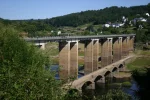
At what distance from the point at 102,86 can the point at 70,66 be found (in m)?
9.00

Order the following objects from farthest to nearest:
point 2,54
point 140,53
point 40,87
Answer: point 140,53
point 2,54
point 40,87

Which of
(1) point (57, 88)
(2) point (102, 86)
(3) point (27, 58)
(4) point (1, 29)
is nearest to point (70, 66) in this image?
(2) point (102, 86)

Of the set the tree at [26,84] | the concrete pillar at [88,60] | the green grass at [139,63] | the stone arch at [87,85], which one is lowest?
the stone arch at [87,85]

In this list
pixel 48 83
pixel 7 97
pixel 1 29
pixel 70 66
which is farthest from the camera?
pixel 70 66

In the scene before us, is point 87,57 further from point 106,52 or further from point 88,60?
point 106,52

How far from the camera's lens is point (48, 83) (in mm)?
16797

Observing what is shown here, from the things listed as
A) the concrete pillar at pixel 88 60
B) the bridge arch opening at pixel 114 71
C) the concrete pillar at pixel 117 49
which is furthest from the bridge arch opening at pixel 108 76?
the concrete pillar at pixel 117 49

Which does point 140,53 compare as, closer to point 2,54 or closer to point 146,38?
point 146,38

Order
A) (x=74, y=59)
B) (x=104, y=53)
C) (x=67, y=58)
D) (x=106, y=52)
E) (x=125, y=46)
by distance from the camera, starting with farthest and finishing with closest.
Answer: (x=125, y=46)
(x=106, y=52)
(x=104, y=53)
(x=74, y=59)
(x=67, y=58)

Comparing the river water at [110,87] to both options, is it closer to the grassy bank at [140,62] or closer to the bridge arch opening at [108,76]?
the bridge arch opening at [108,76]

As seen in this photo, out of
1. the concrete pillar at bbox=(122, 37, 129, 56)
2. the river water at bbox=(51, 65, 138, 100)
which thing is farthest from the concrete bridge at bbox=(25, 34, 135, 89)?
the concrete pillar at bbox=(122, 37, 129, 56)

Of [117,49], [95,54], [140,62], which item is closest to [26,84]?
[95,54]

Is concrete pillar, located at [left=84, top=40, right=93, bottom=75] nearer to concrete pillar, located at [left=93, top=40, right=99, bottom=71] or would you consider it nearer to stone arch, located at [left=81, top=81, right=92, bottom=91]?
concrete pillar, located at [left=93, top=40, right=99, bottom=71]

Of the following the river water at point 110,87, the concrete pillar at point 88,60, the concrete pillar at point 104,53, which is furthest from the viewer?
the concrete pillar at point 104,53
